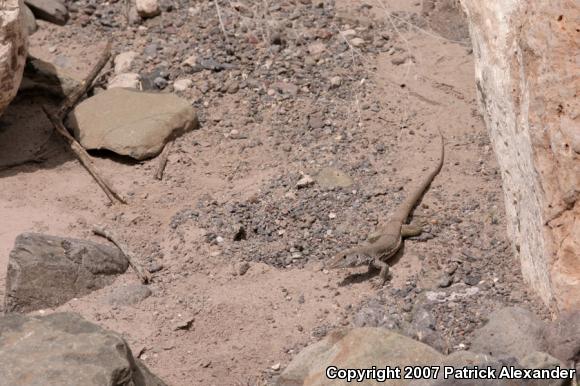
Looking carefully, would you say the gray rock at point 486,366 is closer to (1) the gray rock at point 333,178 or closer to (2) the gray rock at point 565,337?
(2) the gray rock at point 565,337

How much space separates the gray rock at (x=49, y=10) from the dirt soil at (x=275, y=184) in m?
0.07

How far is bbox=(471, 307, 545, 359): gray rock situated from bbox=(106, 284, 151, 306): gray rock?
2.00 m

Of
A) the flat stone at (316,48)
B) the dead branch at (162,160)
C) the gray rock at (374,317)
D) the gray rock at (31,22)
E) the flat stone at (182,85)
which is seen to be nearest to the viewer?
the gray rock at (374,317)

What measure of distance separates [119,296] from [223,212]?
1.01 meters

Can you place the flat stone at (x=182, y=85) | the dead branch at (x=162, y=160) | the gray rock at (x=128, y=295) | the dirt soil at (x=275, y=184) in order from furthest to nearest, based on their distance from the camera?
the flat stone at (x=182, y=85)
the dead branch at (x=162, y=160)
the gray rock at (x=128, y=295)
the dirt soil at (x=275, y=184)

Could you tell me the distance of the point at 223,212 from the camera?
648cm

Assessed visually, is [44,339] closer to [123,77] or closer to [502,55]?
[502,55]

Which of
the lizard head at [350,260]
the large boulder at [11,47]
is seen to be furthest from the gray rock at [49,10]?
the lizard head at [350,260]

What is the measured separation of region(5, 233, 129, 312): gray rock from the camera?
5605mm

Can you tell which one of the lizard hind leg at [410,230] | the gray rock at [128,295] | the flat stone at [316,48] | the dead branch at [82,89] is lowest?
the gray rock at [128,295]

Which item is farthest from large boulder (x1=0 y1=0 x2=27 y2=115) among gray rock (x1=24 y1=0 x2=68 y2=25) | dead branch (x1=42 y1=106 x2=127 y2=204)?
gray rock (x1=24 y1=0 x2=68 y2=25)

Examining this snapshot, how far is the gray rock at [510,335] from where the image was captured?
486cm

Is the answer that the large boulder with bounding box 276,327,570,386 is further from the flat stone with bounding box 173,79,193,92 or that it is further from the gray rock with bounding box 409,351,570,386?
the flat stone with bounding box 173,79,193,92

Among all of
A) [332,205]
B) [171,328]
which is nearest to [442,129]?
[332,205]
